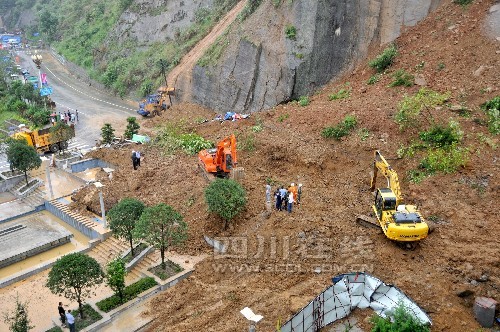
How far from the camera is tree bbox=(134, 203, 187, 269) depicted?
56.6 feet

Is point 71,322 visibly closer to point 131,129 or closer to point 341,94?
point 131,129

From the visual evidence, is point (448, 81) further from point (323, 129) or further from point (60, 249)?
point (60, 249)

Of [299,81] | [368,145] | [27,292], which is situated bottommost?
[27,292]

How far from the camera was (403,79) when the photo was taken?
26281mm

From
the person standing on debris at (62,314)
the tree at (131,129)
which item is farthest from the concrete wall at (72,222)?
the tree at (131,129)

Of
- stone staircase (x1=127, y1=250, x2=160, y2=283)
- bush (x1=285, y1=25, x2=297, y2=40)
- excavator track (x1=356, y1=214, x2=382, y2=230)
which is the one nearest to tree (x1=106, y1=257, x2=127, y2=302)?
stone staircase (x1=127, y1=250, x2=160, y2=283)

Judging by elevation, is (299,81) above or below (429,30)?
below

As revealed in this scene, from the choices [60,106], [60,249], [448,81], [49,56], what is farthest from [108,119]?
[49,56]

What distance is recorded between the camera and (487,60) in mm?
24969

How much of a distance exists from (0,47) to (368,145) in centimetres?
6332

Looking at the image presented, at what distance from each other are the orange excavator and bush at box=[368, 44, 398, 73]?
36.0 ft

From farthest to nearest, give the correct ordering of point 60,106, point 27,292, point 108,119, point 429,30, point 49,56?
point 49,56 < point 60,106 < point 108,119 < point 429,30 < point 27,292

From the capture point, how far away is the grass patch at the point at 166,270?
18220mm

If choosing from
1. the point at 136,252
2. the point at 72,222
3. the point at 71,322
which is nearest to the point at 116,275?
the point at 71,322
